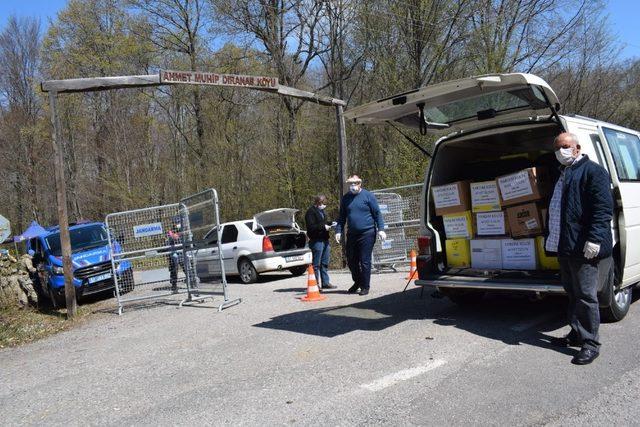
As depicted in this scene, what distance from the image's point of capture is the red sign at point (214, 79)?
955cm

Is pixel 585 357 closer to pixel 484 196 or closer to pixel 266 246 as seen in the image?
pixel 484 196

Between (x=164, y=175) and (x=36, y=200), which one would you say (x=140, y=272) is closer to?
(x=164, y=175)

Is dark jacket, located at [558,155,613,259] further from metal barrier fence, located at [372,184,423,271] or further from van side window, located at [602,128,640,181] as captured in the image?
metal barrier fence, located at [372,184,423,271]

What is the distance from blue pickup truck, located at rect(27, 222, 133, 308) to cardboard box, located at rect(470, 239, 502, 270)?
7063mm

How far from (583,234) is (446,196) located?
2094 mm

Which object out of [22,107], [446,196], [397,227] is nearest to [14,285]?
[397,227]

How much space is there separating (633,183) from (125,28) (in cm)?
2811

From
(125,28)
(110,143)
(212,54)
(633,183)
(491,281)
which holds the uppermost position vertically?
(125,28)

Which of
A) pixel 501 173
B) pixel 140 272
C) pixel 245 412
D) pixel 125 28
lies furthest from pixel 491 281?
pixel 125 28

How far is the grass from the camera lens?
820cm

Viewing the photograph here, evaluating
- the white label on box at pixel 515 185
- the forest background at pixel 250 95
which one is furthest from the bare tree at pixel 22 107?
the white label on box at pixel 515 185

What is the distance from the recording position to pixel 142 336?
739 cm

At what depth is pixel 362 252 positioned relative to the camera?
848 cm

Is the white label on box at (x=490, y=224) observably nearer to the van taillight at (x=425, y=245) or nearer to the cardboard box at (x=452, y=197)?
the cardboard box at (x=452, y=197)
